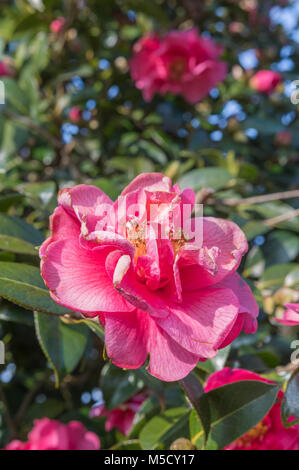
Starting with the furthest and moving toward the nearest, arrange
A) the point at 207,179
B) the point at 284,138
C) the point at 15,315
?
1. the point at 284,138
2. the point at 207,179
3. the point at 15,315

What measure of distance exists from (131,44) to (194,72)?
1.42ft

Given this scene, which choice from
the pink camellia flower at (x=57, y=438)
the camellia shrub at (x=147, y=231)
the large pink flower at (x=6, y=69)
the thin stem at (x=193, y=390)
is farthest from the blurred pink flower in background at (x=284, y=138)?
the thin stem at (x=193, y=390)

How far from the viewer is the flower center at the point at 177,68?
151cm

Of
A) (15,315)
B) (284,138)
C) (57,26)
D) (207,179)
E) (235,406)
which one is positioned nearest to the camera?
(235,406)

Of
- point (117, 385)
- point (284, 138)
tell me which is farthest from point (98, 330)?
point (284, 138)

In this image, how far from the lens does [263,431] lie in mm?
654

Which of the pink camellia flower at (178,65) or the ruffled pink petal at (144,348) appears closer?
the ruffled pink petal at (144,348)

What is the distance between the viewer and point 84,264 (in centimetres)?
49

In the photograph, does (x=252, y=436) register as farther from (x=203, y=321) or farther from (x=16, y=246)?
(x=16, y=246)

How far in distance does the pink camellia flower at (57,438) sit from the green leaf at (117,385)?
0.48ft

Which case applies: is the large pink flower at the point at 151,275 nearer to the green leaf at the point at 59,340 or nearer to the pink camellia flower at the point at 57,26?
the green leaf at the point at 59,340

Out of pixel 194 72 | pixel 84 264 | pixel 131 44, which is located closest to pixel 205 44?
pixel 194 72

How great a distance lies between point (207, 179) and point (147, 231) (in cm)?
60
